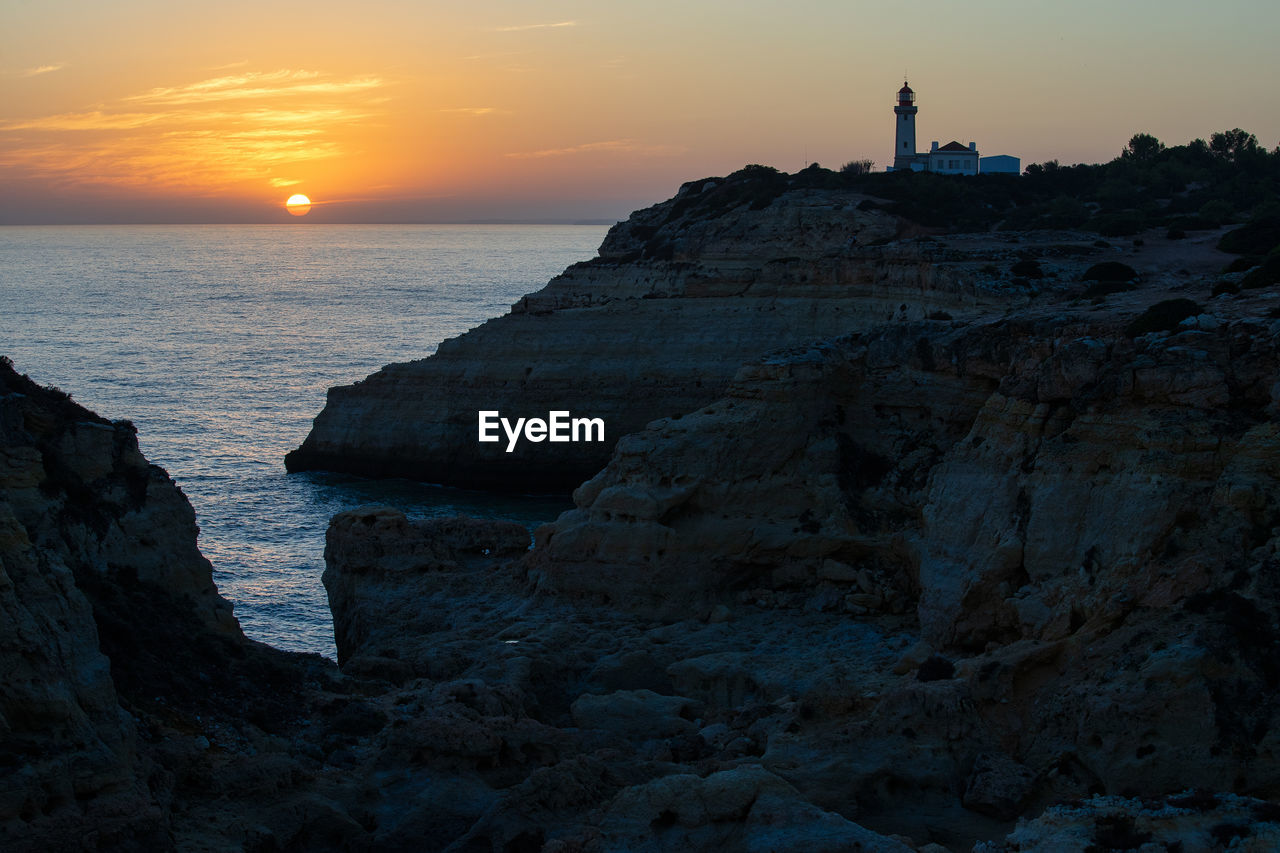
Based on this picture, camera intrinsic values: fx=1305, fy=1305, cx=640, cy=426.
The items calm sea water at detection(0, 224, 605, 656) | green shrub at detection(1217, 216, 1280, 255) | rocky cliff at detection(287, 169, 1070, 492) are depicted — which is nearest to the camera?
calm sea water at detection(0, 224, 605, 656)

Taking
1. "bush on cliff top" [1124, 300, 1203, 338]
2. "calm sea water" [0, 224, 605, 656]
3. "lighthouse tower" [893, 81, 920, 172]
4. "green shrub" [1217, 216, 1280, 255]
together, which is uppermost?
"lighthouse tower" [893, 81, 920, 172]

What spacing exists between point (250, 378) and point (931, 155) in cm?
5013

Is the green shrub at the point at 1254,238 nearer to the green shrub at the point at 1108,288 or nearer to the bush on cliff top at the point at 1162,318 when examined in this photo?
the green shrub at the point at 1108,288

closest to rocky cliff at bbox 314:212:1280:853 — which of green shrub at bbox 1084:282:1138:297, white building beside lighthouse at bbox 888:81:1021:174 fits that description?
green shrub at bbox 1084:282:1138:297

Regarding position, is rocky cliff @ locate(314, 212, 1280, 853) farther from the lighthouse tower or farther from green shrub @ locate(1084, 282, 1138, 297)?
the lighthouse tower

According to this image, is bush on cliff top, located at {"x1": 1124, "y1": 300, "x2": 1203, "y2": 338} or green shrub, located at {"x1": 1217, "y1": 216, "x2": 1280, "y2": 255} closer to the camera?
bush on cliff top, located at {"x1": 1124, "y1": 300, "x2": 1203, "y2": 338}

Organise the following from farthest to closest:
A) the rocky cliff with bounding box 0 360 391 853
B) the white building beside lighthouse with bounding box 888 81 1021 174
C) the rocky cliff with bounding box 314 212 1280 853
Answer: the white building beside lighthouse with bounding box 888 81 1021 174 → the rocky cliff with bounding box 314 212 1280 853 → the rocky cliff with bounding box 0 360 391 853

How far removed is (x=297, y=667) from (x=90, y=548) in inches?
136

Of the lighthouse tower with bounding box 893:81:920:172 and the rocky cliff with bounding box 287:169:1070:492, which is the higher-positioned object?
the lighthouse tower with bounding box 893:81:920:172

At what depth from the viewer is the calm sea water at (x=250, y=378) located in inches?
1561

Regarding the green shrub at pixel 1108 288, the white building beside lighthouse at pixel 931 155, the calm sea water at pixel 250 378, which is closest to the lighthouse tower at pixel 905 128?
the white building beside lighthouse at pixel 931 155

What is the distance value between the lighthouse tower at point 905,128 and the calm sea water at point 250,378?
126 feet

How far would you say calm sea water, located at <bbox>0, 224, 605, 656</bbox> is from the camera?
39.7 meters

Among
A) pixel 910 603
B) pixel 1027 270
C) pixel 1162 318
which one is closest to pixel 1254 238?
pixel 1027 270
